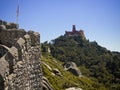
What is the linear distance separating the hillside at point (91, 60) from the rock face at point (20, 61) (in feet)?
200

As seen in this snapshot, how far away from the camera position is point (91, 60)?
104 m

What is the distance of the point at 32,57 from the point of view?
32.6ft

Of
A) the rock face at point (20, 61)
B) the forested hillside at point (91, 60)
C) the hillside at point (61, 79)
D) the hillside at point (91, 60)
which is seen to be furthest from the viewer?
the forested hillside at point (91, 60)

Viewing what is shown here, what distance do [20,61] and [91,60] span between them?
9730 centimetres

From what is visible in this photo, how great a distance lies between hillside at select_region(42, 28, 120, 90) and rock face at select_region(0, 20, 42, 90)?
2405 inches

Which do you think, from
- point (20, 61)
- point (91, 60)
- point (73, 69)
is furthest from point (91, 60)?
point (20, 61)

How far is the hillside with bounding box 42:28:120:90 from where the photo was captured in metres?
80.6

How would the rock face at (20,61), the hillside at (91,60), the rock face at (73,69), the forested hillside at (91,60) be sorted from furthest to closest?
the forested hillside at (91,60) → the hillside at (91,60) → the rock face at (73,69) → the rock face at (20,61)

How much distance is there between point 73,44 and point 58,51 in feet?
68.3

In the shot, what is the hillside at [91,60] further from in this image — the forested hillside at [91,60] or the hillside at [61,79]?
the hillside at [61,79]

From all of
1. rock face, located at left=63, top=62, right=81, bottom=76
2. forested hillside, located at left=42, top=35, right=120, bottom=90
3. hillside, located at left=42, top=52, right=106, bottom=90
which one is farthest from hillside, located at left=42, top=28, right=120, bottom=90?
hillside, located at left=42, top=52, right=106, bottom=90

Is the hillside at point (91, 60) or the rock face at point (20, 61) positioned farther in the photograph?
the hillside at point (91, 60)

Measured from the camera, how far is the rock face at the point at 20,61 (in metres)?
7.05

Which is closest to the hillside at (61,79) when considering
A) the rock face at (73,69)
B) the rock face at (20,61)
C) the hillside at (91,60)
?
the rock face at (73,69)
